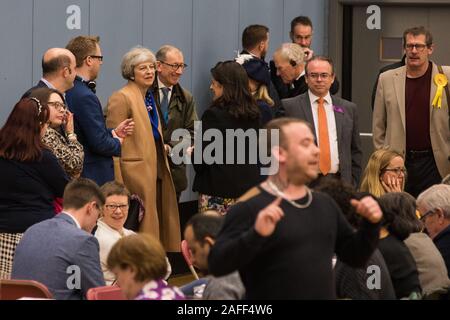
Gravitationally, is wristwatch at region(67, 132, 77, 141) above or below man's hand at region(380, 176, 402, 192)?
above

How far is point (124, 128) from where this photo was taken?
8969 mm

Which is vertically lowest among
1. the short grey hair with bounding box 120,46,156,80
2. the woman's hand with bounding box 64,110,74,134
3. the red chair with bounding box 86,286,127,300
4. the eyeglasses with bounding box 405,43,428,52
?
the red chair with bounding box 86,286,127,300

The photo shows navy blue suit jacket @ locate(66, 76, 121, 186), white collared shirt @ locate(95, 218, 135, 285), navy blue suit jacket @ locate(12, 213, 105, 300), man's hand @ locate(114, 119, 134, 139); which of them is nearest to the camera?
navy blue suit jacket @ locate(12, 213, 105, 300)

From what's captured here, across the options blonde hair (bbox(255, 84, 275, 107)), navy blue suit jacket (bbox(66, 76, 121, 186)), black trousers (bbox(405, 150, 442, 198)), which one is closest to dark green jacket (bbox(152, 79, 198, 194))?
blonde hair (bbox(255, 84, 275, 107))

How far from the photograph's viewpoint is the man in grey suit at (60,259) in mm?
6418

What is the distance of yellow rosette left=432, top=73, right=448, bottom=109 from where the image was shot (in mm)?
10234

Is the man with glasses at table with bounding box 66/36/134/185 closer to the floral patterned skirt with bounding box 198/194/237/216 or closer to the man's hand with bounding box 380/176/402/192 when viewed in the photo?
the floral patterned skirt with bounding box 198/194/237/216

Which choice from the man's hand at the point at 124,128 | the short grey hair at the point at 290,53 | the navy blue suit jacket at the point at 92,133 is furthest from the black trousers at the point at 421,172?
the navy blue suit jacket at the point at 92,133

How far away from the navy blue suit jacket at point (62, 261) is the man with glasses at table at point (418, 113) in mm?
4401

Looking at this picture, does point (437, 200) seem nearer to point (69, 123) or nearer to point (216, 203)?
point (216, 203)

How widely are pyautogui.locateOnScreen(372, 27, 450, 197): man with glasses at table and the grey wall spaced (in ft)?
6.47

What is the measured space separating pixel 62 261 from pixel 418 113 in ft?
15.5

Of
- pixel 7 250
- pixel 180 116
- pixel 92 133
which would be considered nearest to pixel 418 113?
pixel 180 116
